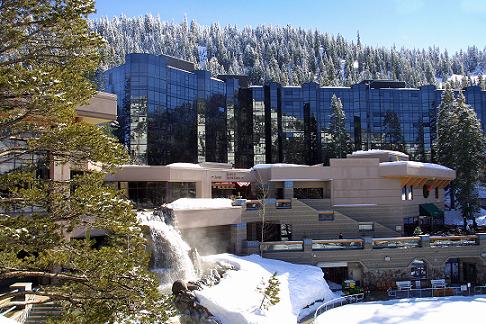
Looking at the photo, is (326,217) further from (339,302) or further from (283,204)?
(339,302)

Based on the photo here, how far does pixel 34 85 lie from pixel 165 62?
5662 cm

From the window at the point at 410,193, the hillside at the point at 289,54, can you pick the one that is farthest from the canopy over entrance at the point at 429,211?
the hillside at the point at 289,54

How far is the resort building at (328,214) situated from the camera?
3177 centimetres

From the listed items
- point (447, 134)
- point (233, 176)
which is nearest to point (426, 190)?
point (447, 134)

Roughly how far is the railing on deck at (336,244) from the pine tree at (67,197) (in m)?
24.3

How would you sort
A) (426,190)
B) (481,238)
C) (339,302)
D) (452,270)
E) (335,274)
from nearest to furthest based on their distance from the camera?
(339,302) < (481,238) < (335,274) < (452,270) < (426,190)

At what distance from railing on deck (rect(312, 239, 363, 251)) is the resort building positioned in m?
0.07

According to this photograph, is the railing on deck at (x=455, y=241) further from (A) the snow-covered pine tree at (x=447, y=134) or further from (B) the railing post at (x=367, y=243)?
(A) the snow-covered pine tree at (x=447, y=134)

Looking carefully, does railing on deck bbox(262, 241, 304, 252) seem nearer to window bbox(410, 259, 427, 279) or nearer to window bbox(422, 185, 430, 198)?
window bbox(410, 259, 427, 279)

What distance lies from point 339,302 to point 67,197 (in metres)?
22.1

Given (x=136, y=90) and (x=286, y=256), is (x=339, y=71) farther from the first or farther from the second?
(x=286, y=256)

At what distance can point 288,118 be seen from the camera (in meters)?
77.9

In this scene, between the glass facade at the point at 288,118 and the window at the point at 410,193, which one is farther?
the glass facade at the point at 288,118

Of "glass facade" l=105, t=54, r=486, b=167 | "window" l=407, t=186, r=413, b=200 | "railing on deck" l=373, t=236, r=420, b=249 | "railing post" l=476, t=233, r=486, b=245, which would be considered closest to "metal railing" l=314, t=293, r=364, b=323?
"railing on deck" l=373, t=236, r=420, b=249
